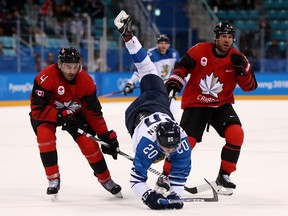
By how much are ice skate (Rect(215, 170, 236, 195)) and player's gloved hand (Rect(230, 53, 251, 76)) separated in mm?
710

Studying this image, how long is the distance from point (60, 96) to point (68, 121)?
192 mm

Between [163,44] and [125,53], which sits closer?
[163,44]

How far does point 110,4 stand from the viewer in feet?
58.3

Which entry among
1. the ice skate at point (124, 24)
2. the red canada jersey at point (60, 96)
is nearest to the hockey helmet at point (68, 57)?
the red canada jersey at point (60, 96)

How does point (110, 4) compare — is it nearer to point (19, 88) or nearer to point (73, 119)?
point (19, 88)

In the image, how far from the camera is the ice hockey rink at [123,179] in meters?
4.41

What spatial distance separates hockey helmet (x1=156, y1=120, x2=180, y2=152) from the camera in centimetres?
408

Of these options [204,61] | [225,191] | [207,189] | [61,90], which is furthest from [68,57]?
[225,191]

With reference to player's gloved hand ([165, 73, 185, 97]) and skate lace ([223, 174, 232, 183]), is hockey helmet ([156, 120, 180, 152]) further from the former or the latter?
player's gloved hand ([165, 73, 185, 97])

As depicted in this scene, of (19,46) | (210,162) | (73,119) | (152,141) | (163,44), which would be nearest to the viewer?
(152,141)

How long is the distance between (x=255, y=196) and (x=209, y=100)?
2.49ft

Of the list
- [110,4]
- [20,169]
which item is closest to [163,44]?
[20,169]

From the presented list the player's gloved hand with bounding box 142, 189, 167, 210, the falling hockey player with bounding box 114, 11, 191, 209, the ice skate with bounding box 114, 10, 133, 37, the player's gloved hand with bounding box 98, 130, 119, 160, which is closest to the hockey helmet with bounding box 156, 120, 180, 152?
the falling hockey player with bounding box 114, 11, 191, 209

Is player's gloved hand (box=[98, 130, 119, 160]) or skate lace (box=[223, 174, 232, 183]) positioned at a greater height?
player's gloved hand (box=[98, 130, 119, 160])
